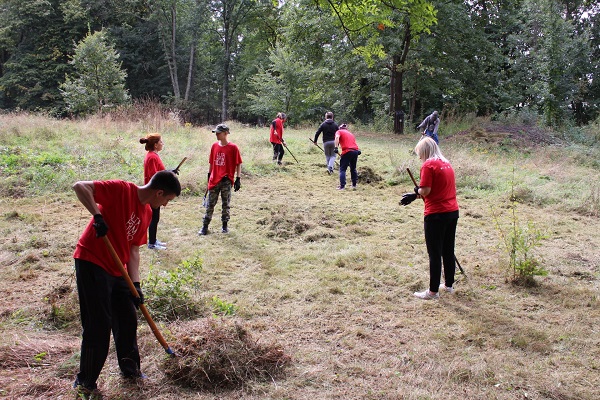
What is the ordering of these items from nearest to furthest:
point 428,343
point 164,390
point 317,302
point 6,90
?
point 164,390, point 428,343, point 317,302, point 6,90

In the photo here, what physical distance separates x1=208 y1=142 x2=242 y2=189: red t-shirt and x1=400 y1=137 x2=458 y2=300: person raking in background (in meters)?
3.24

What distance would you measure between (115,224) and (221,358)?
1.29 meters

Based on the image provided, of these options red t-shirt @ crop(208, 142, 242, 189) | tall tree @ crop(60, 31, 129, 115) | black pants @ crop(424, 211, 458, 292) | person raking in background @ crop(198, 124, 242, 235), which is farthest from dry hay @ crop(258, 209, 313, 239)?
tall tree @ crop(60, 31, 129, 115)

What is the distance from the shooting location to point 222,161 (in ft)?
23.0

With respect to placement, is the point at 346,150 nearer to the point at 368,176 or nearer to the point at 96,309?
the point at 368,176

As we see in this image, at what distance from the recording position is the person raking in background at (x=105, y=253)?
111 inches

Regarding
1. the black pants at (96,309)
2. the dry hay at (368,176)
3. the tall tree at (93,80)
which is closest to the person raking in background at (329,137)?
the dry hay at (368,176)

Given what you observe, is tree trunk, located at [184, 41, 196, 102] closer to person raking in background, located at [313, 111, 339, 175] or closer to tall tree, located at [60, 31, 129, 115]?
tall tree, located at [60, 31, 129, 115]

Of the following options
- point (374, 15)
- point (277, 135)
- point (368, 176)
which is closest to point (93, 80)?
point (277, 135)

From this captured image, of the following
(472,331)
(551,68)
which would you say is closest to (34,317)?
(472,331)

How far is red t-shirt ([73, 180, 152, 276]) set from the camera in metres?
2.82

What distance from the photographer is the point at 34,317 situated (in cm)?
422

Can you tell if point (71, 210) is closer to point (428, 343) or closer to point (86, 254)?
point (86, 254)

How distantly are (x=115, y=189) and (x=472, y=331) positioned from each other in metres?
3.40
